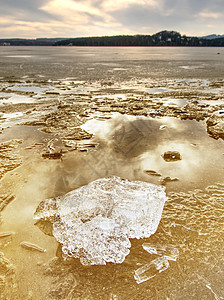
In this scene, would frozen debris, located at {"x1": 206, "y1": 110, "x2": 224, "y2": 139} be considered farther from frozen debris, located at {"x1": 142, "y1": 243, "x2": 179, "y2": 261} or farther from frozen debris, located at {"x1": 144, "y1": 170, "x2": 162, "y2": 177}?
frozen debris, located at {"x1": 142, "y1": 243, "x2": 179, "y2": 261}

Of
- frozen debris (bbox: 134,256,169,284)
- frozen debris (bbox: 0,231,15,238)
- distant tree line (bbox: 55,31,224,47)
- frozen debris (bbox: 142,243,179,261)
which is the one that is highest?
distant tree line (bbox: 55,31,224,47)

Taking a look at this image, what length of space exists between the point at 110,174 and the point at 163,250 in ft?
7.00

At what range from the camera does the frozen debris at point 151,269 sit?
2498 millimetres

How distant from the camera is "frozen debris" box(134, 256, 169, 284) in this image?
250 cm

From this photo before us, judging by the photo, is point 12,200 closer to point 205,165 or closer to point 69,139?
point 69,139

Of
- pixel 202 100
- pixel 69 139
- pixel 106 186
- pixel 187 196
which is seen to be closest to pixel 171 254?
pixel 187 196

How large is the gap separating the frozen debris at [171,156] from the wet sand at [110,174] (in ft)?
0.37

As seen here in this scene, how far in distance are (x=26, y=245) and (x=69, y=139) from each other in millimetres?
3869

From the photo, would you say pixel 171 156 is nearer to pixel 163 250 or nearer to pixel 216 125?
pixel 163 250

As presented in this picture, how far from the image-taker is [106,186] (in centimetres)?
395

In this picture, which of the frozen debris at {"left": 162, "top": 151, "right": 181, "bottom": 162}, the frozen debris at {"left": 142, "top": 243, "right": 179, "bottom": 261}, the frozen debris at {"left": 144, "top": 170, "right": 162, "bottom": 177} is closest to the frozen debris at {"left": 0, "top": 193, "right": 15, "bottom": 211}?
the frozen debris at {"left": 142, "top": 243, "right": 179, "bottom": 261}

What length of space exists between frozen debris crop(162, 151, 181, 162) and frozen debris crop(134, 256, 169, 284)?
2884mm

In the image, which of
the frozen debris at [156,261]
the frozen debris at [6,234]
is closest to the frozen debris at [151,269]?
the frozen debris at [156,261]

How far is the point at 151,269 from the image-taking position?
2590 millimetres
